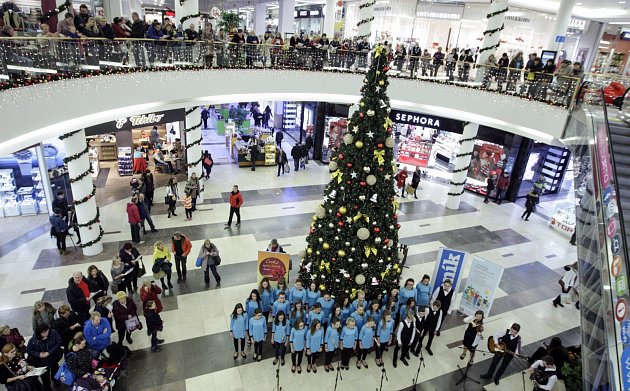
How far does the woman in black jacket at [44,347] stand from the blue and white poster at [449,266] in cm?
749

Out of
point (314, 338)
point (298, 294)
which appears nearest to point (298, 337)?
point (314, 338)

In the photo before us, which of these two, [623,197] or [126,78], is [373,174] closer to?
[623,197]

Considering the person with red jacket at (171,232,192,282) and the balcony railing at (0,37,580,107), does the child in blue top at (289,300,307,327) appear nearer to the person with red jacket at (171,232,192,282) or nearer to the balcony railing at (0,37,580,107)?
the person with red jacket at (171,232,192,282)

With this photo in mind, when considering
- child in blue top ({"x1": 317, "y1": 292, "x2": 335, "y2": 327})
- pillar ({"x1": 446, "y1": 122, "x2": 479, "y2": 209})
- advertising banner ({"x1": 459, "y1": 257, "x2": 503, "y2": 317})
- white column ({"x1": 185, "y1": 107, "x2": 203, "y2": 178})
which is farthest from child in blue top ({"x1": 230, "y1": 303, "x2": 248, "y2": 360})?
pillar ({"x1": 446, "y1": 122, "x2": 479, "y2": 209})

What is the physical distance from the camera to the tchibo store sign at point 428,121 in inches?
645

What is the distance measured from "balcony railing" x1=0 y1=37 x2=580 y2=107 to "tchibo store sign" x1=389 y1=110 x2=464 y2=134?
3.49 m

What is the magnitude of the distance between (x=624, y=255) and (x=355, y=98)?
10817 mm

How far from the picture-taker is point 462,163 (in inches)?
615

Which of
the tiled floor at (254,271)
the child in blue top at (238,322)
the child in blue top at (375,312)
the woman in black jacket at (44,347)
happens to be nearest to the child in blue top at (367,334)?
the child in blue top at (375,312)

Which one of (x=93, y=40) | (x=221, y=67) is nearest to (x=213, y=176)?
(x=221, y=67)

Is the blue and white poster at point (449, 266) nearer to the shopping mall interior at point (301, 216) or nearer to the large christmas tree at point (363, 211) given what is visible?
the shopping mall interior at point (301, 216)

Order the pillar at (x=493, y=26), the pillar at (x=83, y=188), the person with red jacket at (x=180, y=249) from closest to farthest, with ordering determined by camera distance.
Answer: the person with red jacket at (x=180, y=249), the pillar at (x=83, y=188), the pillar at (x=493, y=26)

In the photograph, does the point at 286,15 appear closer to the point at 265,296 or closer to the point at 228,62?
the point at 228,62

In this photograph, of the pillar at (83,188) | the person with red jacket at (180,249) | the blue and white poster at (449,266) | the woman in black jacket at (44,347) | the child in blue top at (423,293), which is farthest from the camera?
the pillar at (83,188)
